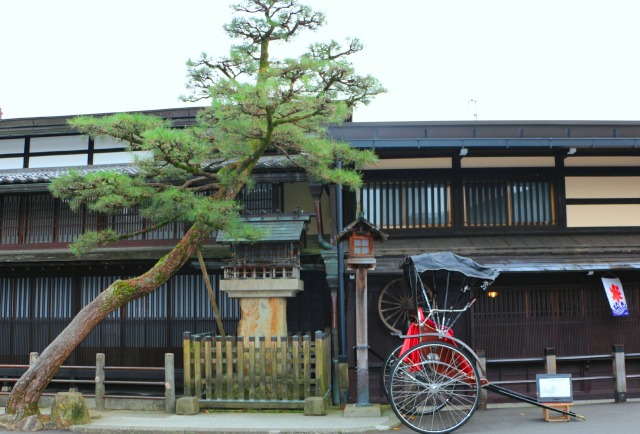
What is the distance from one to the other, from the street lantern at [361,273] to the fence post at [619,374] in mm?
5069

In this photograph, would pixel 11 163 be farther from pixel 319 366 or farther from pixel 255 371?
pixel 319 366

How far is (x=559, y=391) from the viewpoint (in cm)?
1052

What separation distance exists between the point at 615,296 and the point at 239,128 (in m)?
8.55

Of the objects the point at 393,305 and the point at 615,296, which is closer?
the point at 615,296

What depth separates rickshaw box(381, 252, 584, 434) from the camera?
9.85 m

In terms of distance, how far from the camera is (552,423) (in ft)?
34.0

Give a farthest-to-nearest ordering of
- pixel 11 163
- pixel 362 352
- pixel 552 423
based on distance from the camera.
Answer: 1. pixel 11 163
2. pixel 362 352
3. pixel 552 423

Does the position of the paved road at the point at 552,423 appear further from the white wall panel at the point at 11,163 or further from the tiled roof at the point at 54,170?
the white wall panel at the point at 11,163

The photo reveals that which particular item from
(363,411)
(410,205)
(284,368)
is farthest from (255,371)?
(410,205)

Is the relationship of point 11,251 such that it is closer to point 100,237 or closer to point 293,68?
point 100,237

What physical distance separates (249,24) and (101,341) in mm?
8040

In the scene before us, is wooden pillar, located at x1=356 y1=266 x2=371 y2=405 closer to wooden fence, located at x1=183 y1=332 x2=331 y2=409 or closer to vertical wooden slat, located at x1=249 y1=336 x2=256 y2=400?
wooden fence, located at x1=183 y1=332 x2=331 y2=409

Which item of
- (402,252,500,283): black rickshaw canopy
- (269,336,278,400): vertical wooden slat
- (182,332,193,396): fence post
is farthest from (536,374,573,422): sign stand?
(182,332,193,396): fence post

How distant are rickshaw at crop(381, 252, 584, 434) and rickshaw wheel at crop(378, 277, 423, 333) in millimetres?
2140
